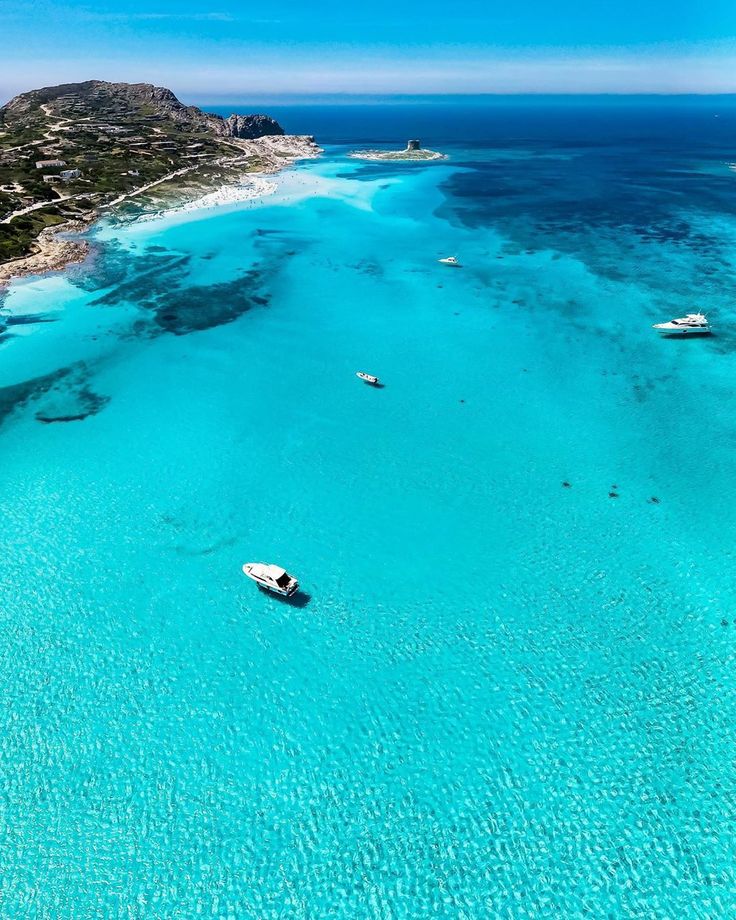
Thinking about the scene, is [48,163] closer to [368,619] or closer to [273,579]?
[273,579]

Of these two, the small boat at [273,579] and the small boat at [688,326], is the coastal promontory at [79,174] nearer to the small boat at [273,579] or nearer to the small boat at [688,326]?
the small boat at [273,579]

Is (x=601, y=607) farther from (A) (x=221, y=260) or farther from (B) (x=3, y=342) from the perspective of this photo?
(A) (x=221, y=260)

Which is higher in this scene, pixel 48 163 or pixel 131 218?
pixel 48 163

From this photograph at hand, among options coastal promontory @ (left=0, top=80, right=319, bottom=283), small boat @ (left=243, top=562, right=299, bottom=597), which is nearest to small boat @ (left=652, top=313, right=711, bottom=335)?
small boat @ (left=243, top=562, right=299, bottom=597)

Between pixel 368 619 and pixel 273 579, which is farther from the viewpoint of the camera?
pixel 273 579

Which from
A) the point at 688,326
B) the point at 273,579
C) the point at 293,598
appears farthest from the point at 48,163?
the point at 293,598

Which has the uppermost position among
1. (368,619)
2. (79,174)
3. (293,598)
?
(79,174)

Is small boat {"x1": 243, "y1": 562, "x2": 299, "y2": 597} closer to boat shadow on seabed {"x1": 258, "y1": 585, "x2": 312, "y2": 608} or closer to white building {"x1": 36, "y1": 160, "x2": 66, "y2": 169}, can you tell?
boat shadow on seabed {"x1": 258, "y1": 585, "x2": 312, "y2": 608}
